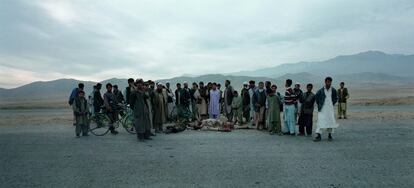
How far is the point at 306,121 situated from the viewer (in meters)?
13.7

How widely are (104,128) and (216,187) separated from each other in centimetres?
935

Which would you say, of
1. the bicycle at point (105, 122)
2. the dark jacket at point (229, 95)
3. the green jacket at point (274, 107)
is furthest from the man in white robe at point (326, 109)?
the bicycle at point (105, 122)

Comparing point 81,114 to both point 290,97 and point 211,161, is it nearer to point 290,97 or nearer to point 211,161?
point 211,161

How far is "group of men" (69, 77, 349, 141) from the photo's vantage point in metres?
12.8

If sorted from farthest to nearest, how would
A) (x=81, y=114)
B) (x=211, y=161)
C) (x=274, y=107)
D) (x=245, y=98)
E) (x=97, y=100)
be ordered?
(x=245, y=98), (x=97, y=100), (x=274, y=107), (x=81, y=114), (x=211, y=161)

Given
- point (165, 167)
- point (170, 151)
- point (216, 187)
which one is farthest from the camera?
point (170, 151)

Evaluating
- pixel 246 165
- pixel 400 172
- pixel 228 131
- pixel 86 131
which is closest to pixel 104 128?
pixel 86 131

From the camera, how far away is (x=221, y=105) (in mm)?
19516

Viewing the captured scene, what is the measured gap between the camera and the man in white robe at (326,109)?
12.3 metres

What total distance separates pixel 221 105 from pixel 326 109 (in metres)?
7.54

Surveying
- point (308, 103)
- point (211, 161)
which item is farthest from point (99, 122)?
point (308, 103)

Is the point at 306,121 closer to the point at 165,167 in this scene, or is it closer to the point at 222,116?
the point at 165,167

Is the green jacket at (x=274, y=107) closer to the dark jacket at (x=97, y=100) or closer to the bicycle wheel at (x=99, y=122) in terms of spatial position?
the bicycle wheel at (x=99, y=122)

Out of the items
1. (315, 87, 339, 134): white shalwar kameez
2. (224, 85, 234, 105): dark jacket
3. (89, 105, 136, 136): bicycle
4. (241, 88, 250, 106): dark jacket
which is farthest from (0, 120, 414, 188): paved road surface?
(224, 85, 234, 105): dark jacket
